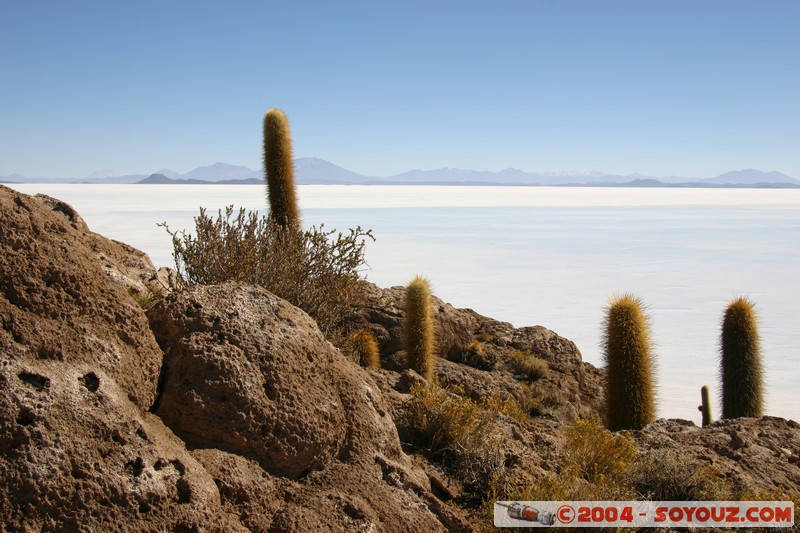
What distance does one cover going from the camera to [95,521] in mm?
2279

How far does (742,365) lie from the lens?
754 centimetres

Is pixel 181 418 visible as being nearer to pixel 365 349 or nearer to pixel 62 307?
pixel 62 307

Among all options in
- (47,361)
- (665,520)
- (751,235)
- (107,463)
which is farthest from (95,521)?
(751,235)

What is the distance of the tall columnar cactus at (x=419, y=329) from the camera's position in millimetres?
7445

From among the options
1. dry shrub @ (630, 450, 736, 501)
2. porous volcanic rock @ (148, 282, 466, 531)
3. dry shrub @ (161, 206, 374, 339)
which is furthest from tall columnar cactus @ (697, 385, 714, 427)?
porous volcanic rock @ (148, 282, 466, 531)

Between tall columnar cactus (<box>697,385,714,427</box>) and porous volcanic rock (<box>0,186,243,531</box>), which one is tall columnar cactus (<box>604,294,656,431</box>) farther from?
porous volcanic rock (<box>0,186,243,531</box>)

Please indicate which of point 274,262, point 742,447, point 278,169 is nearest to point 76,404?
point 274,262

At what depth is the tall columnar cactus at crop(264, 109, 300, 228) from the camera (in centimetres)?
920

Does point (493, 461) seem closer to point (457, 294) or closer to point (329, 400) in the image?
point (329, 400)

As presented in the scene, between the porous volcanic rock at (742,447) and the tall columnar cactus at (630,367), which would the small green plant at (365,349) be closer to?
the tall columnar cactus at (630,367)

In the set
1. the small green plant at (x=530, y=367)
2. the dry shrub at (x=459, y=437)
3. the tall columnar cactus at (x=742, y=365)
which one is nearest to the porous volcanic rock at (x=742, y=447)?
the tall columnar cactus at (x=742, y=365)

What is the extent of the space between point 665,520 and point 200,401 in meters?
2.60

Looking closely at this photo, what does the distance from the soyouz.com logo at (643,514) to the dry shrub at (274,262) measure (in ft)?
8.85

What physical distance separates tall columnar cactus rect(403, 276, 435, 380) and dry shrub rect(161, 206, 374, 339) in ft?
2.42
